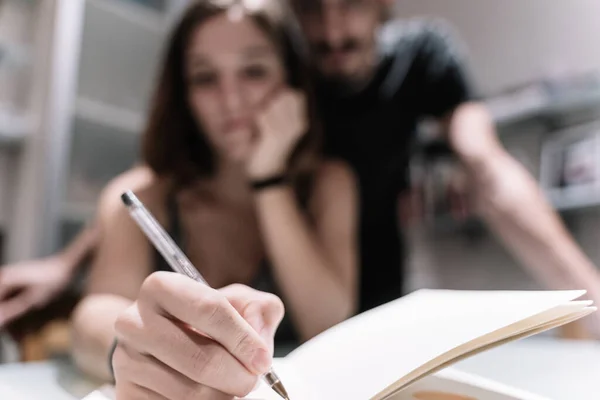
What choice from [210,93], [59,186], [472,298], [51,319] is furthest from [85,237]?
[472,298]

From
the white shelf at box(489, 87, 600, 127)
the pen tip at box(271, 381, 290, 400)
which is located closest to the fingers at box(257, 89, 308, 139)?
the pen tip at box(271, 381, 290, 400)

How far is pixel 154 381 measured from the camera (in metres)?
0.29

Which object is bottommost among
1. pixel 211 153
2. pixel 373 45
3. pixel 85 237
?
pixel 85 237

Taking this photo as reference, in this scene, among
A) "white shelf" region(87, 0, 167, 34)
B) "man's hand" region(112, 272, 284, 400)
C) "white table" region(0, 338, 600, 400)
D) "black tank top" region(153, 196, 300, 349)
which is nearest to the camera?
"man's hand" region(112, 272, 284, 400)

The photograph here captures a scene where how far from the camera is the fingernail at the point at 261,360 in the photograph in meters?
0.27

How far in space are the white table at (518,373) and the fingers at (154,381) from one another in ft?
0.39

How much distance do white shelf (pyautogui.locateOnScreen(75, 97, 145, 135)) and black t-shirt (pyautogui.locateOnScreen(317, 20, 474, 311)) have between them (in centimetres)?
66

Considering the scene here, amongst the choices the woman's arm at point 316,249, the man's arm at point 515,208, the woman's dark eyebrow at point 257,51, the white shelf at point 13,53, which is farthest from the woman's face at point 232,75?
the white shelf at point 13,53

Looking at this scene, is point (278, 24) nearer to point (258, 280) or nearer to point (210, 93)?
point (210, 93)

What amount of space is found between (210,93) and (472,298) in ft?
1.95

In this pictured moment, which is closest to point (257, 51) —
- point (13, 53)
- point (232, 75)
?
point (232, 75)

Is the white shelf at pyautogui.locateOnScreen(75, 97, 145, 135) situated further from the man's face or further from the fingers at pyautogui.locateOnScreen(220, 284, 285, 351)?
the fingers at pyautogui.locateOnScreen(220, 284, 285, 351)

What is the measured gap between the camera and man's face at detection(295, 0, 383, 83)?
960mm

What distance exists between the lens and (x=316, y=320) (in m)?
0.74
